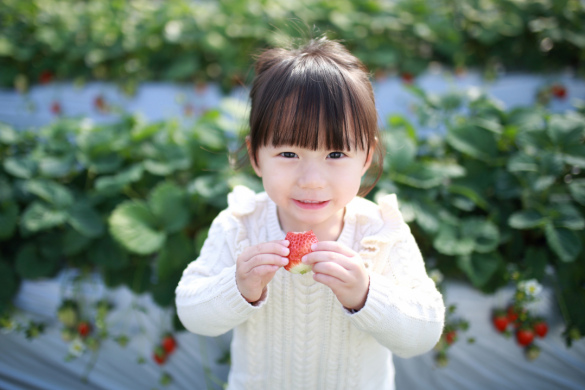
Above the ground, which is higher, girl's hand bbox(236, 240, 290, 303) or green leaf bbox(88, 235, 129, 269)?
girl's hand bbox(236, 240, 290, 303)

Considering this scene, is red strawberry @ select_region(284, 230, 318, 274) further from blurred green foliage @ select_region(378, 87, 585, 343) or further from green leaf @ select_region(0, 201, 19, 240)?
green leaf @ select_region(0, 201, 19, 240)

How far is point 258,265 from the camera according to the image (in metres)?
0.72

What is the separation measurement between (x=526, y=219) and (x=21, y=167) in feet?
5.95

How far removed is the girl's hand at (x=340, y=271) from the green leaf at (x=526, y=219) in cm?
85

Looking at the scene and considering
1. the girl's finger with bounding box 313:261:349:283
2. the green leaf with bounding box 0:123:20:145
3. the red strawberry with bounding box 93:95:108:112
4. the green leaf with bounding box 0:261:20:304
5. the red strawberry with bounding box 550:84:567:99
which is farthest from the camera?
the red strawberry with bounding box 93:95:108:112

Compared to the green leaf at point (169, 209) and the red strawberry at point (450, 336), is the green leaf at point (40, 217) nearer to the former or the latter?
the green leaf at point (169, 209)

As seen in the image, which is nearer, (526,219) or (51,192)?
(526,219)

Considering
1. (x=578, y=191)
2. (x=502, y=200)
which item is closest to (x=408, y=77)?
(x=502, y=200)

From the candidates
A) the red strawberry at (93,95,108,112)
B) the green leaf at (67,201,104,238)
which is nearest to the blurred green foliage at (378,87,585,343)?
the green leaf at (67,201,104,238)

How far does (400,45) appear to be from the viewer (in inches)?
112

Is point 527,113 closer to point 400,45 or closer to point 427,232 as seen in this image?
point 427,232

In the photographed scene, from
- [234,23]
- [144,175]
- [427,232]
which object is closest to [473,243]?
[427,232]

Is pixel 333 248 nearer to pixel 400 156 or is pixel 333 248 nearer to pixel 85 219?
pixel 400 156

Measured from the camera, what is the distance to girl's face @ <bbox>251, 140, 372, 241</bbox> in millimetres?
737
